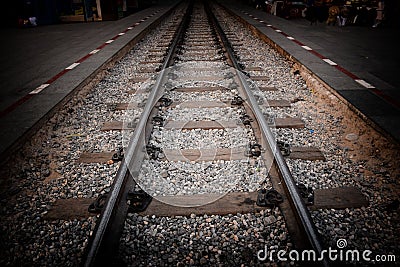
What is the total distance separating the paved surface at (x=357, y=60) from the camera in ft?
13.2

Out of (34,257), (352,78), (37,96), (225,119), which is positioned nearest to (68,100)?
(37,96)

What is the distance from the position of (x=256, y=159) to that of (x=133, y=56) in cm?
594

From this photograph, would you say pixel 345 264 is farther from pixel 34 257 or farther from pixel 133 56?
pixel 133 56

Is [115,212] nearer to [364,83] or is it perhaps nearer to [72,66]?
[364,83]

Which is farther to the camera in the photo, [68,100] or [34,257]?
[68,100]

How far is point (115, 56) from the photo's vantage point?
7164 mm

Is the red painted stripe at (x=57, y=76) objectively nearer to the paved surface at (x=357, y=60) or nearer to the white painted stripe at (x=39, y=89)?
the white painted stripe at (x=39, y=89)

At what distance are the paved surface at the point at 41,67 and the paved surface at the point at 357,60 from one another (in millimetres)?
4604

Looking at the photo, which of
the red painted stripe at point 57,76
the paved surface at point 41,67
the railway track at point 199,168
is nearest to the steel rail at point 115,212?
the railway track at point 199,168

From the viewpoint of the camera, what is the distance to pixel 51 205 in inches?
102

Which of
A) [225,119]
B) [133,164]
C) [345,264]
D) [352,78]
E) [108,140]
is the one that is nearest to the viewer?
[345,264]

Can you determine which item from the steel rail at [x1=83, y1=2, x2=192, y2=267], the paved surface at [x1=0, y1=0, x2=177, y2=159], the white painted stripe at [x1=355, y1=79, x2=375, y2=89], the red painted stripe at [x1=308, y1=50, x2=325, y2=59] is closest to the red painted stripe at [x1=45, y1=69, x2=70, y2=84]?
the paved surface at [x1=0, y1=0, x2=177, y2=159]

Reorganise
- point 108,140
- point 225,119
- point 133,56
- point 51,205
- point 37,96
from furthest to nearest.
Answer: point 133,56
point 37,96
point 225,119
point 108,140
point 51,205

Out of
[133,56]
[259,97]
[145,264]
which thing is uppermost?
[133,56]
